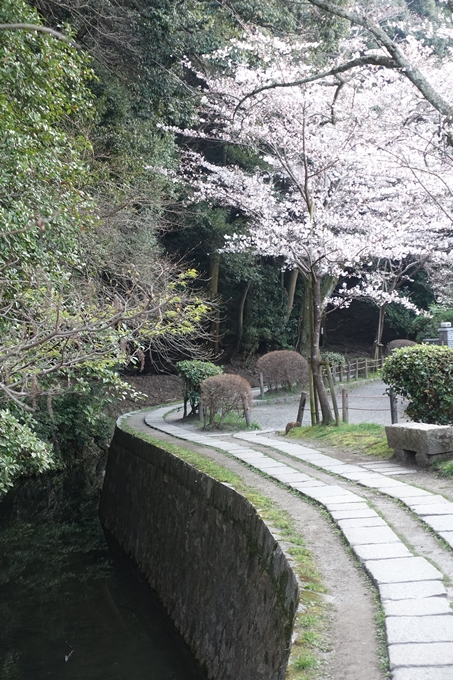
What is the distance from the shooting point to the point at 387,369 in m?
9.17

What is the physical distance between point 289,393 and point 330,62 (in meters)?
9.14

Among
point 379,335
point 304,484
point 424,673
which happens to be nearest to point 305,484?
point 304,484

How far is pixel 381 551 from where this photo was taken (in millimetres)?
4680

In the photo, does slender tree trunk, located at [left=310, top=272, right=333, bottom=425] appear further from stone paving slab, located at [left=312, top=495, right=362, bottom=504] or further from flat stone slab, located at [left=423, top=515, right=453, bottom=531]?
flat stone slab, located at [left=423, top=515, right=453, bottom=531]

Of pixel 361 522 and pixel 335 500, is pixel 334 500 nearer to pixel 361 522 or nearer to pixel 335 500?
pixel 335 500

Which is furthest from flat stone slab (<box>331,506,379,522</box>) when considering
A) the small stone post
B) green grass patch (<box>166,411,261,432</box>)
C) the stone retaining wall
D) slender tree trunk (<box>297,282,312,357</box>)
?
slender tree trunk (<box>297,282,312,357</box>)

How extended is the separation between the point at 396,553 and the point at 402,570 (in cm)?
32

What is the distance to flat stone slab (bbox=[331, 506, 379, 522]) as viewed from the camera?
5613mm

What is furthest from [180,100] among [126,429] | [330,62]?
[126,429]

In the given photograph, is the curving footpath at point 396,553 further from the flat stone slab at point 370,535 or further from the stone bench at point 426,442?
the stone bench at point 426,442

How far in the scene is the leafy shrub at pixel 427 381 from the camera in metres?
8.52

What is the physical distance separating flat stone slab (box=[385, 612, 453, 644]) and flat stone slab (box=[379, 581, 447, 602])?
0.29 meters

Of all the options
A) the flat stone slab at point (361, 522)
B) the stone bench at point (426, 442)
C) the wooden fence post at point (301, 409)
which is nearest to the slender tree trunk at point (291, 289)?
the wooden fence post at point (301, 409)

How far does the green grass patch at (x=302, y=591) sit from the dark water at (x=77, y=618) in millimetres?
2017
